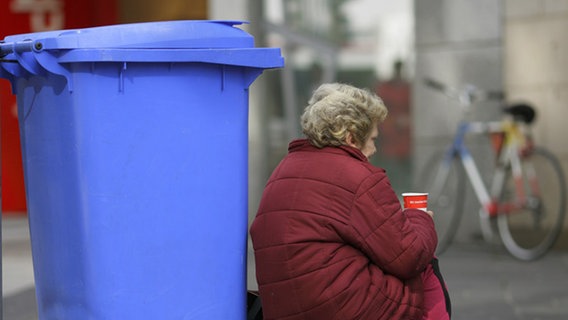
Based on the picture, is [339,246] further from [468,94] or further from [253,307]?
[468,94]

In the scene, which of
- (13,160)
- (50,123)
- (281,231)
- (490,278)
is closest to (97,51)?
(50,123)

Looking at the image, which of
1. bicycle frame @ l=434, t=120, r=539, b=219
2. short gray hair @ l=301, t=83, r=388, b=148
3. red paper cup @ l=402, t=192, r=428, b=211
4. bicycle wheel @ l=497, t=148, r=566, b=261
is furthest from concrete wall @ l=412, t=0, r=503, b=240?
short gray hair @ l=301, t=83, r=388, b=148

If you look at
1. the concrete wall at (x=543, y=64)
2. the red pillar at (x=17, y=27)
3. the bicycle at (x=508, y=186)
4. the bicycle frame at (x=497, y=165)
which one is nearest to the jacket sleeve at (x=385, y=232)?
the bicycle at (x=508, y=186)

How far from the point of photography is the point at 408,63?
10.2 meters

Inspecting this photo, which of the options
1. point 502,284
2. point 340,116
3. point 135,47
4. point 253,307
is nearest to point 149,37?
point 135,47

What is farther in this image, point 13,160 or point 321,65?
point 13,160

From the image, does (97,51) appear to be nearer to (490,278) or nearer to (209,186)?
(209,186)

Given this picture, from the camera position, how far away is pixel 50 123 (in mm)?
3873

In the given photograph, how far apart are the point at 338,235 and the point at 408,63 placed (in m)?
6.53

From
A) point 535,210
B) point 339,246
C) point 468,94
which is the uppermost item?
point 339,246

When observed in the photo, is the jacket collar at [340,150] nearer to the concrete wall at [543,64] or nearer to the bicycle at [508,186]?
the bicycle at [508,186]

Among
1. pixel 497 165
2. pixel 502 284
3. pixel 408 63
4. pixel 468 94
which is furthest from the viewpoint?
pixel 408 63

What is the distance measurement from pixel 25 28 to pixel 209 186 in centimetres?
910

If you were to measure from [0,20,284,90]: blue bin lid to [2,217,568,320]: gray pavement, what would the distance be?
2.51 metres
